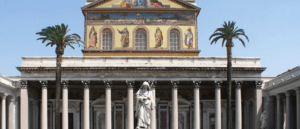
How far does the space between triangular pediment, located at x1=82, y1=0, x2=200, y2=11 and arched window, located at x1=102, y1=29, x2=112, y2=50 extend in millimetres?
2707

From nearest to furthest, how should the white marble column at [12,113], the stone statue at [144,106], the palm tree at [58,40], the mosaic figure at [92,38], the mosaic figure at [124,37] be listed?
the stone statue at [144,106] < the palm tree at [58,40] < the white marble column at [12,113] < the mosaic figure at [92,38] < the mosaic figure at [124,37]

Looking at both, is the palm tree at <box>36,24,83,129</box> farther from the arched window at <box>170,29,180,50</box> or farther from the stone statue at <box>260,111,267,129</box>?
the stone statue at <box>260,111,267,129</box>

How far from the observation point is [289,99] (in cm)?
4281

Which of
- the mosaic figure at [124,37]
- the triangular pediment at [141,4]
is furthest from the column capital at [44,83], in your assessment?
the triangular pediment at [141,4]

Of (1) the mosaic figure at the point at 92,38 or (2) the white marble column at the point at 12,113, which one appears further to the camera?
(1) the mosaic figure at the point at 92,38

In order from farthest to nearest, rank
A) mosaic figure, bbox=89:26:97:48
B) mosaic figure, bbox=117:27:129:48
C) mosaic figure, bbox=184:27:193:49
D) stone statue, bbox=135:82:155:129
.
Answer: mosaic figure, bbox=184:27:193:49 < mosaic figure, bbox=117:27:129:48 < mosaic figure, bbox=89:26:97:48 < stone statue, bbox=135:82:155:129

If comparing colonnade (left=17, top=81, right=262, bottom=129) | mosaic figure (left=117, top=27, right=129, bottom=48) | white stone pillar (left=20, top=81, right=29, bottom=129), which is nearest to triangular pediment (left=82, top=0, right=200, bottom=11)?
mosaic figure (left=117, top=27, right=129, bottom=48)

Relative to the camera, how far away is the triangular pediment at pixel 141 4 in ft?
169

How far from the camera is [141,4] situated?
51906 mm

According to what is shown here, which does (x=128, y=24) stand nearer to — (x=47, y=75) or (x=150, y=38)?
(x=150, y=38)

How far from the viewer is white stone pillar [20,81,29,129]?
4550 cm

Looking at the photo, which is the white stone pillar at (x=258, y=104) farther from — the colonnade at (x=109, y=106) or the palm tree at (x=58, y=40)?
the palm tree at (x=58, y=40)

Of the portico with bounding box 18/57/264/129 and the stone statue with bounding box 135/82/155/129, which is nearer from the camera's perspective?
the stone statue with bounding box 135/82/155/129

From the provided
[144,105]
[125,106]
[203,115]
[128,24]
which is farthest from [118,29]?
[144,105]
